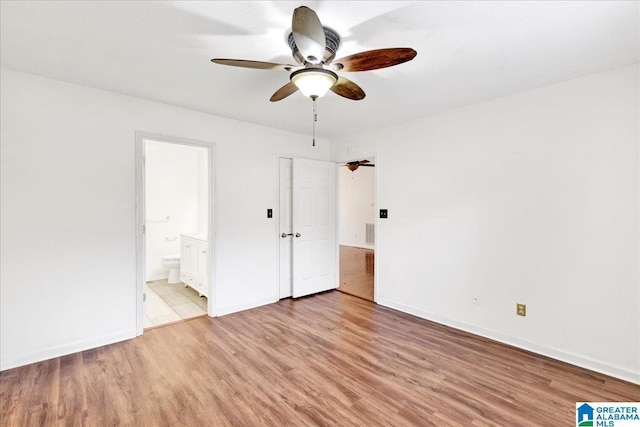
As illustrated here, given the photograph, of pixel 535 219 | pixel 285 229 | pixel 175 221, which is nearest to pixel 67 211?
pixel 285 229

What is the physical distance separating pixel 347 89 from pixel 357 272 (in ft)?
14.0

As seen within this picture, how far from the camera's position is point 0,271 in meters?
2.34

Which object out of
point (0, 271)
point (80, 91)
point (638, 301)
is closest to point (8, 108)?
point (80, 91)

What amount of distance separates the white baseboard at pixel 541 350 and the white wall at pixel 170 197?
12.8ft

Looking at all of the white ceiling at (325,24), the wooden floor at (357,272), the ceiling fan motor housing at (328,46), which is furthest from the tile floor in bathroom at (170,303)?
the ceiling fan motor housing at (328,46)

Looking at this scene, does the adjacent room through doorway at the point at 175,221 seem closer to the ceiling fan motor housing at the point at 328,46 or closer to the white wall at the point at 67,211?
the white wall at the point at 67,211

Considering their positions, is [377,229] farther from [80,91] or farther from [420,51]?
[80,91]

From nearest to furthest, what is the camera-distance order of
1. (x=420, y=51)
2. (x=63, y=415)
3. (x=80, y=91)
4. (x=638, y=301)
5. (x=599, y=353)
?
1. (x=63, y=415)
2. (x=420, y=51)
3. (x=638, y=301)
4. (x=599, y=353)
5. (x=80, y=91)

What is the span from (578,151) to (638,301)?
4.09ft

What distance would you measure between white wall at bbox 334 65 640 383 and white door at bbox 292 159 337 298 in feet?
4.00

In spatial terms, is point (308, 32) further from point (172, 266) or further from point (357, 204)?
point (357, 204)

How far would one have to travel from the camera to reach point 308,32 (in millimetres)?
1405

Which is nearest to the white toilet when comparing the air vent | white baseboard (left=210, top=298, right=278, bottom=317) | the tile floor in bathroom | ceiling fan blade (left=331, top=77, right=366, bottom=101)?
the tile floor in bathroom

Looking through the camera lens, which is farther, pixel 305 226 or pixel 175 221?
pixel 175 221
